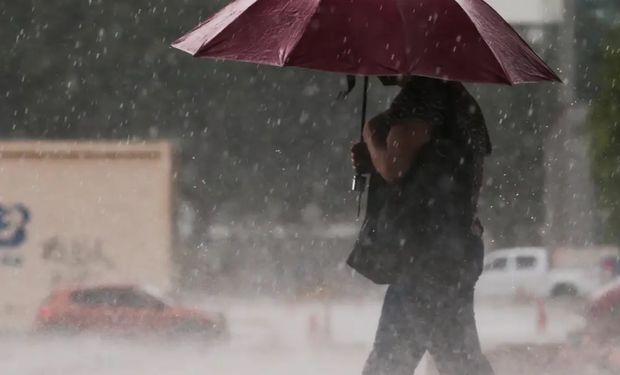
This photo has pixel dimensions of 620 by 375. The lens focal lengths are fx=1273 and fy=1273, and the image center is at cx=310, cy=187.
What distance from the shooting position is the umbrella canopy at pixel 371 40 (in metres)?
3.56

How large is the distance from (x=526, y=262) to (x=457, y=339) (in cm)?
1059

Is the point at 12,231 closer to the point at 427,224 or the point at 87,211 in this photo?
the point at 87,211

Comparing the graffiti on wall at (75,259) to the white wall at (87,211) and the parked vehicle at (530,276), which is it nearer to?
the white wall at (87,211)

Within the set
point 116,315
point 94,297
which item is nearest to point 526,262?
point 116,315

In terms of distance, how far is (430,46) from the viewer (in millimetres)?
3604

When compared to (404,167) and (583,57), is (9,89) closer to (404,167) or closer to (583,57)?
(583,57)

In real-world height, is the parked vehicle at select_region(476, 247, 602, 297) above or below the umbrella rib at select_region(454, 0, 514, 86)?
below

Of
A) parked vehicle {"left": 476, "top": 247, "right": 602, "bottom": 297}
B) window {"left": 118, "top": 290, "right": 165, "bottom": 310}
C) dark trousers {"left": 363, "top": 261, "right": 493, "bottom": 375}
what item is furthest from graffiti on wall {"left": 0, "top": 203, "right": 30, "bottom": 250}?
dark trousers {"left": 363, "top": 261, "right": 493, "bottom": 375}

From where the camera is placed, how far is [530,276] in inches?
542

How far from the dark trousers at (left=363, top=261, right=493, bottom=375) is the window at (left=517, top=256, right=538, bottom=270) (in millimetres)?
10432

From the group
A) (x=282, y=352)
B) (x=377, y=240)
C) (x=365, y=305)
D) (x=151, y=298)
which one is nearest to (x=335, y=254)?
(x=365, y=305)

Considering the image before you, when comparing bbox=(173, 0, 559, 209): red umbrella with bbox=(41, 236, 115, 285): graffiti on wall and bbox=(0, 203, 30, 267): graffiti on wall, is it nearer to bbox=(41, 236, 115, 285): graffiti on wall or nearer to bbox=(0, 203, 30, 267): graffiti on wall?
bbox=(41, 236, 115, 285): graffiti on wall

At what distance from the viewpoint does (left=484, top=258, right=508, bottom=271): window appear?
14.1 m

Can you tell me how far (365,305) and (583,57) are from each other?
147 inches
